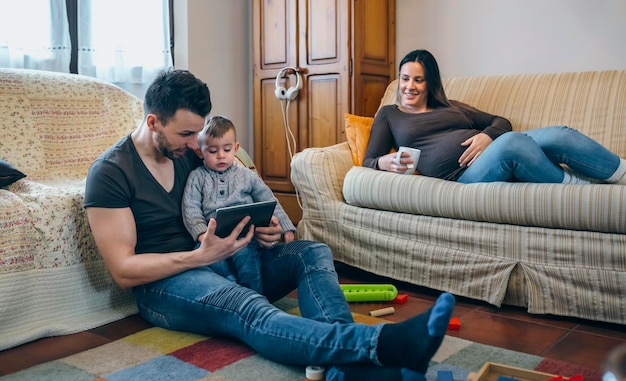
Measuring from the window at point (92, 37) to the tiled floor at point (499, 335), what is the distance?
175 centimetres

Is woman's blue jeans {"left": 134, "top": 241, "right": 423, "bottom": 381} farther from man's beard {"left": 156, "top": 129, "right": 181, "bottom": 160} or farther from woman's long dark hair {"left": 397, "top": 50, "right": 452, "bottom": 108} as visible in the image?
woman's long dark hair {"left": 397, "top": 50, "right": 452, "bottom": 108}

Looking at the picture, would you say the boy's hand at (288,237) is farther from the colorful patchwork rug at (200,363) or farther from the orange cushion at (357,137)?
the orange cushion at (357,137)

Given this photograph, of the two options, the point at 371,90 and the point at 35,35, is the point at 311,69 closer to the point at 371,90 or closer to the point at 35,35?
the point at 371,90

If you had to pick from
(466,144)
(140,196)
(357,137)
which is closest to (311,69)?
(357,137)

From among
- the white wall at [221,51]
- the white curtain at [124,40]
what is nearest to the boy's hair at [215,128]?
the white curtain at [124,40]

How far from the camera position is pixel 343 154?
273cm

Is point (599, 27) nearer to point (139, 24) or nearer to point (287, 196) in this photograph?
point (287, 196)

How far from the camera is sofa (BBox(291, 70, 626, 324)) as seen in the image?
191 centimetres

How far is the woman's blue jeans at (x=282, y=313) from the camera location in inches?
52.5

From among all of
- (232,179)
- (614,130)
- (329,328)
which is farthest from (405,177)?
(329,328)

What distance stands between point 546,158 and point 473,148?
303 millimetres

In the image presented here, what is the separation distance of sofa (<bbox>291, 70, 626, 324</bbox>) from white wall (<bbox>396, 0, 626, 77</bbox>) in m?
0.32

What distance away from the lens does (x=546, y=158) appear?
212 cm

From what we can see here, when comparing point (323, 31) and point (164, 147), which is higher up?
point (323, 31)
